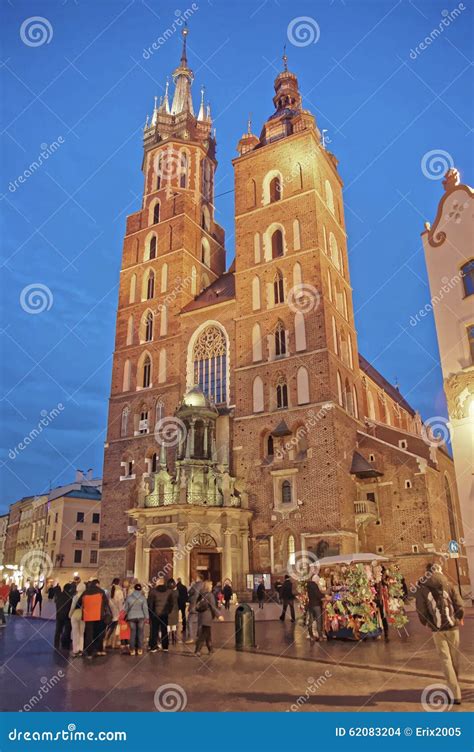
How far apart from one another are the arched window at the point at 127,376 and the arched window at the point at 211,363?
464 centimetres

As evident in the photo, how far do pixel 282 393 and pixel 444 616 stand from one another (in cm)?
2253

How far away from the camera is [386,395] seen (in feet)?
147

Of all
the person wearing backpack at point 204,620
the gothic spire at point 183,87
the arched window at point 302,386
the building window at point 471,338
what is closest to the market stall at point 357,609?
the person wearing backpack at point 204,620

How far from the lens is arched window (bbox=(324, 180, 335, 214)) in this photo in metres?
35.2

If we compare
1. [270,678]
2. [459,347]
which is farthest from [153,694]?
[459,347]

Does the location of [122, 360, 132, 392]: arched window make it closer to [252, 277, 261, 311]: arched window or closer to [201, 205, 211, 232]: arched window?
[252, 277, 261, 311]: arched window

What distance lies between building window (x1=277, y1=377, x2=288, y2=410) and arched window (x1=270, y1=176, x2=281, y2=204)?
12.0 m

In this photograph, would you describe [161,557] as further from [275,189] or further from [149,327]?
[275,189]

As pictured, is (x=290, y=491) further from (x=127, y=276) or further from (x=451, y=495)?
(x=127, y=276)

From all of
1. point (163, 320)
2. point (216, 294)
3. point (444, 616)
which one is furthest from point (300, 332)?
point (444, 616)

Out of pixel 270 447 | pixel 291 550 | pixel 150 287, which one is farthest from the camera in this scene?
pixel 150 287

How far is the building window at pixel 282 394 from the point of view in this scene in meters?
29.2

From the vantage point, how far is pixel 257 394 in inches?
1182

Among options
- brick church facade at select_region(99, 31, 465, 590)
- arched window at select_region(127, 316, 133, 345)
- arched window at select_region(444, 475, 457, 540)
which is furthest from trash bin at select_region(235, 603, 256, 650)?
arched window at select_region(127, 316, 133, 345)
